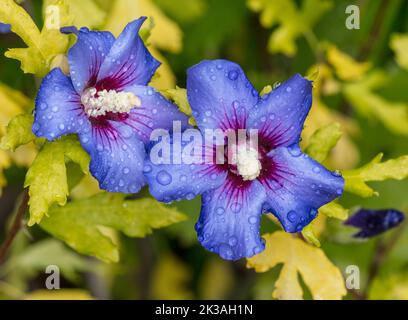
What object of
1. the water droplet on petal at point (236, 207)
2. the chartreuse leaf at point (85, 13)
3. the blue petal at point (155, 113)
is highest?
the chartreuse leaf at point (85, 13)

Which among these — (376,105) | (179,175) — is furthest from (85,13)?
(376,105)

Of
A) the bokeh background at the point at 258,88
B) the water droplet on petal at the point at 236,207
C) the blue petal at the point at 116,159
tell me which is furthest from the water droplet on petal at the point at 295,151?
the bokeh background at the point at 258,88

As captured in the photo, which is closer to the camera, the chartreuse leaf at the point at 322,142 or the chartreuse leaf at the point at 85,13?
the chartreuse leaf at the point at 322,142

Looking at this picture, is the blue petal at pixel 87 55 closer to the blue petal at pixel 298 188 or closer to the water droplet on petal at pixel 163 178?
the water droplet on petal at pixel 163 178

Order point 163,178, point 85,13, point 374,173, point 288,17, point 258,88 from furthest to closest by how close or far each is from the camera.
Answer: point 258,88 < point 288,17 < point 85,13 < point 374,173 < point 163,178

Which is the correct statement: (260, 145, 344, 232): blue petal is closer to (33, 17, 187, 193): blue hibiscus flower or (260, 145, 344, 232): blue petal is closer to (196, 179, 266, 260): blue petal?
(196, 179, 266, 260): blue petal

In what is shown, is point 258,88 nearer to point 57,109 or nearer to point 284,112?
point 284,112

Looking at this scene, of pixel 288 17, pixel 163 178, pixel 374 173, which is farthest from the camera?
pixel 288 17

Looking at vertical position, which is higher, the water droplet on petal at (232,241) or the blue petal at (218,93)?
the blue petal at (218,93)
